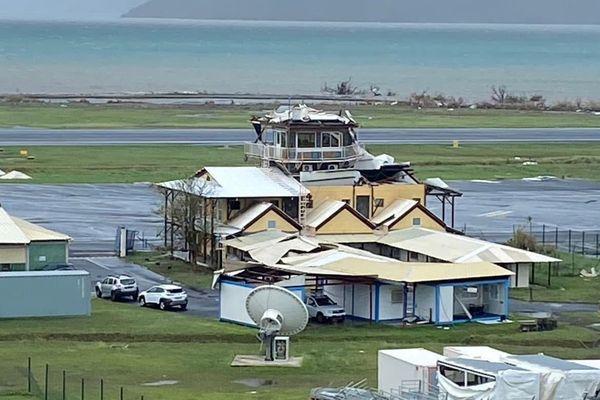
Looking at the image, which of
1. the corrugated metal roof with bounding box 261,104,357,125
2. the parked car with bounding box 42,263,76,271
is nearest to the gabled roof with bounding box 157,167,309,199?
the corrugated metal roof with bounding box 261,104,357,125

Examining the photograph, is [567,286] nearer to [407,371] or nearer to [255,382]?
[255,382]

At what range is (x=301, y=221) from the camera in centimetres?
6088

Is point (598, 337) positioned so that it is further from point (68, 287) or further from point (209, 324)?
point (68, 287)

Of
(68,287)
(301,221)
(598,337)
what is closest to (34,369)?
(68,287)

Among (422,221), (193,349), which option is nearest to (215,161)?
(422,221)

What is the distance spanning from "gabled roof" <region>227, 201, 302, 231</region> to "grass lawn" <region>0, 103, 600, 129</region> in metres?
68.5

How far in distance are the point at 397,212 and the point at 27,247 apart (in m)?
15.6

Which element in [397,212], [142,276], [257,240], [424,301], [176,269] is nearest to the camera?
[424,301]

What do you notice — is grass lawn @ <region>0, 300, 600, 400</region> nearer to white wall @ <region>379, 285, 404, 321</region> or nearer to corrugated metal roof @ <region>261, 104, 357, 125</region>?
white wall @ <region>379, 285, 404, 321</region>

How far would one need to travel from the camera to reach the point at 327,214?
2375 inches

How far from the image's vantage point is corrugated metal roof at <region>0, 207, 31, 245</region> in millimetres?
52094

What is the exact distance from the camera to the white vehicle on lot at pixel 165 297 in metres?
50.4

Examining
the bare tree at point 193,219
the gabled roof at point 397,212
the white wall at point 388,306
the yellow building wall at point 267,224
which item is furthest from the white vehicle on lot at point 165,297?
the gabled roof at point 397,212

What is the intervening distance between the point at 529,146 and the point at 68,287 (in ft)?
231
